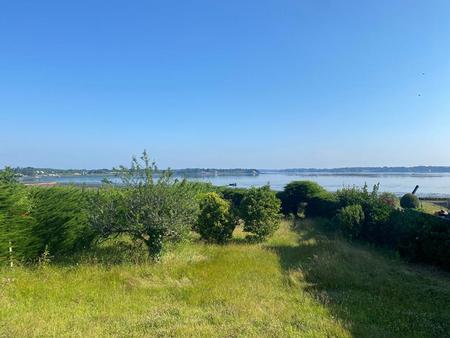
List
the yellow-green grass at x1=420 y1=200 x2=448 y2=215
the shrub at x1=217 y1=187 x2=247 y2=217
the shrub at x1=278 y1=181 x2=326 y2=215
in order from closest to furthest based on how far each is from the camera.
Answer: the yellow-green grass at x1=420 y1=200 x2=448 y2=215, the shrub at x1=278 y1=181 x2=326 y2=215, the shrub at x1=217 y1=187 x2=247 y2=217

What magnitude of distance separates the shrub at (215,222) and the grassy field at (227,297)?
10.3 ft

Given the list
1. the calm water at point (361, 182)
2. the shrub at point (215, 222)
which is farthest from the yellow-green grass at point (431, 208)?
the shrub at point (215, 222)

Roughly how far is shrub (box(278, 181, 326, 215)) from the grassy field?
1254 cm

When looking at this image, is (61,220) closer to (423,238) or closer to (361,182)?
(423,238)

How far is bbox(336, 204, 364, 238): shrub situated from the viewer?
52.5 ft

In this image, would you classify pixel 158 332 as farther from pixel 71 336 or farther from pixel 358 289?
pixel 358 289

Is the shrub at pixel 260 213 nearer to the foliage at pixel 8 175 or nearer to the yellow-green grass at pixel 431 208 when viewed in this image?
the foliage at pixel 8 175

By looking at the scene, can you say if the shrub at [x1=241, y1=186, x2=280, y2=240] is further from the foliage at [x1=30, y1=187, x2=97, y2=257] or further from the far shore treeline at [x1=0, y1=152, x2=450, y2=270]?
the foliage at [x1=30, y1=187, x2=97, y2=257]

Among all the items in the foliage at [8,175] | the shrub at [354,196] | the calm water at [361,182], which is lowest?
the calm water at [361,182]

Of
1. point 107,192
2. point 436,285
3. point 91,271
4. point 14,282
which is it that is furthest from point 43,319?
point 436,285

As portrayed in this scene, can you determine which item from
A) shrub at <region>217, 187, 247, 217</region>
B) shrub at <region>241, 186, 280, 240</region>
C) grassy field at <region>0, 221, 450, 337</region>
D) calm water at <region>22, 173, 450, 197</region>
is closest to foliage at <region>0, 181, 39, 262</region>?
grassy field at <region>0, 221, 450, 337</region>

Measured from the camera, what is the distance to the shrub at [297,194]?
79.7 feet

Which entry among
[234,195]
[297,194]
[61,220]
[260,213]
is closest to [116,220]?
[61,220]

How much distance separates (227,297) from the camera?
7461 millimetres
